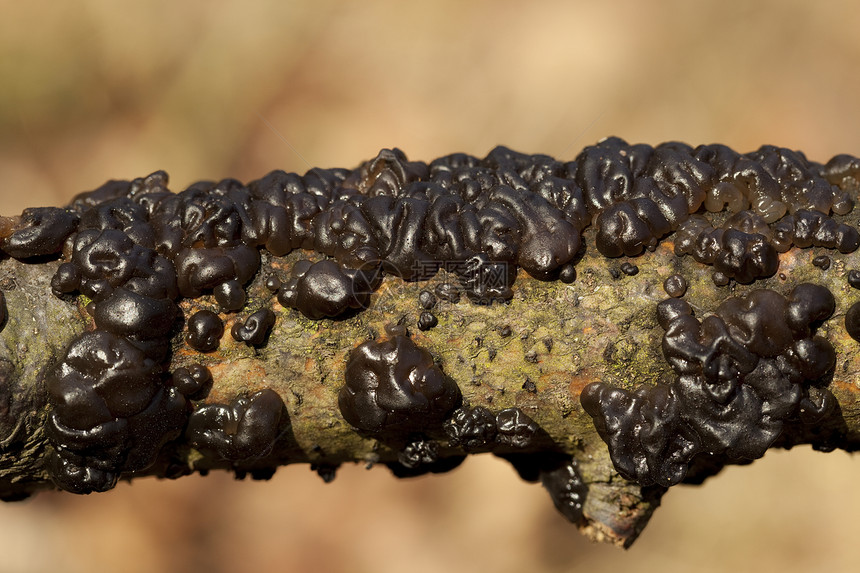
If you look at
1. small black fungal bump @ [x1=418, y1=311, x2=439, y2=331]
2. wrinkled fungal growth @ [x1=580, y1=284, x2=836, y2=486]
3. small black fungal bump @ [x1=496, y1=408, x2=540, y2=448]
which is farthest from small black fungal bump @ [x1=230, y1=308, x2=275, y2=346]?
wrinkled fungal growth @ [x1=580, y1=284, x2=836, y2=486]

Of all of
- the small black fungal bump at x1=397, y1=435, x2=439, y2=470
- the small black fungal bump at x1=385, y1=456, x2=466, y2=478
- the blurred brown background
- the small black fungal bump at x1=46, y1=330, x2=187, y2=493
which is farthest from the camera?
the blurred brown background

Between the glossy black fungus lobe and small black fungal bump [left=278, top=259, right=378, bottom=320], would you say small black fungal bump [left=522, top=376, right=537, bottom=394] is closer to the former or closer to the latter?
the glossy black fungus lobe

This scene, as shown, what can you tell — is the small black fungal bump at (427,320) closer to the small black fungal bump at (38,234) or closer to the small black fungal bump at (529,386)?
the small black fungal bump at (529,386)

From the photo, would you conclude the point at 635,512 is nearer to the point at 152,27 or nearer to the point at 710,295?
the point at 710,295

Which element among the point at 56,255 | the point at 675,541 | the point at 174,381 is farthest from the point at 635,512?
the point at 675,541

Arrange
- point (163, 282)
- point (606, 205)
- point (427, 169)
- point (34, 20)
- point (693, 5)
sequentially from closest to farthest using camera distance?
point (163, 282) → point (606, 205) → point (427, 169) → point (34, 20) → point (693, 5)

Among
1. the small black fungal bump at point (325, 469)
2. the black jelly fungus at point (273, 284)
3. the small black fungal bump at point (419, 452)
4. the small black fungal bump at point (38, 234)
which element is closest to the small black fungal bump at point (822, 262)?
the small black fungal bump at point (419, 452)

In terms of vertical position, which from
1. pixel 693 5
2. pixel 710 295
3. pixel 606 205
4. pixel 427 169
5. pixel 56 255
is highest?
pixel 693 5
